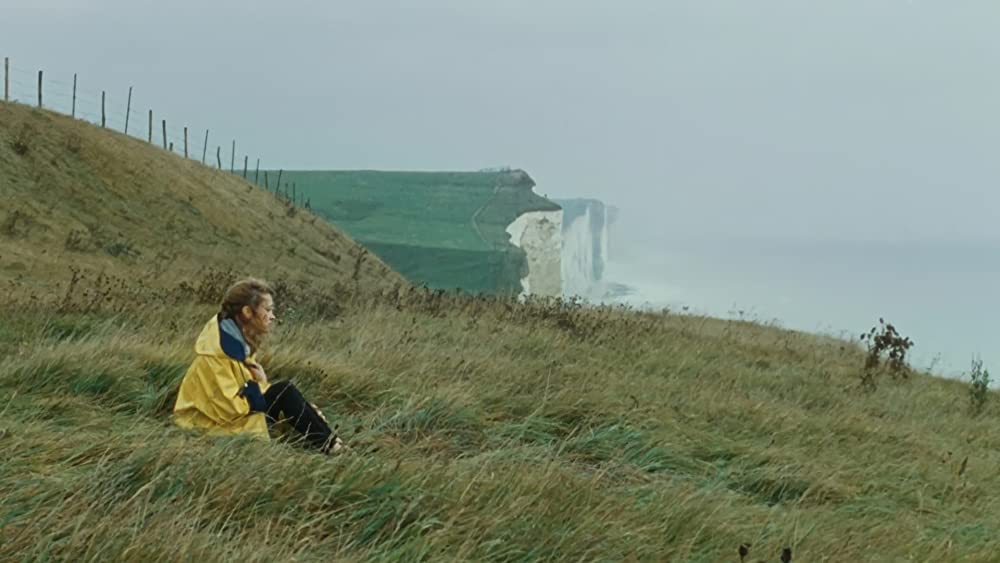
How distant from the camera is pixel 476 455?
187 inches

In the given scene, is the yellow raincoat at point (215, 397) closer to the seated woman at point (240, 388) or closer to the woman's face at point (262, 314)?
the seated woman at point (240, 388)

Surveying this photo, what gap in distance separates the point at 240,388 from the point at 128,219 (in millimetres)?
21080

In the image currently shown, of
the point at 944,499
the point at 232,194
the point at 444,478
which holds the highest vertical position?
the point at 232,194

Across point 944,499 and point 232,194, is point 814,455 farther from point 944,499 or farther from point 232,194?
point 232,194

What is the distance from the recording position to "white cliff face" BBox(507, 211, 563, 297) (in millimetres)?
48281

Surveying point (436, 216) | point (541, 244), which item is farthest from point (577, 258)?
point (436, 216)

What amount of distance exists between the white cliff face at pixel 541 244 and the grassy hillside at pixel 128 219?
14.2 meters

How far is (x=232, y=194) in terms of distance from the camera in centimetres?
3431

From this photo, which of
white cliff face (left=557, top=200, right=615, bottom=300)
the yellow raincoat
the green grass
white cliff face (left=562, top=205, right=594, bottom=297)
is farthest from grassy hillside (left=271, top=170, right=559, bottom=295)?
the yellow raincoat

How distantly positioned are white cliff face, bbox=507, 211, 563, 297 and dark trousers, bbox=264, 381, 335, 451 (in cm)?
4199

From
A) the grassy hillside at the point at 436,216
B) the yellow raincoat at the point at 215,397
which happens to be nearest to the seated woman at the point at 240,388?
the yellow raincoat at the point at 215,397

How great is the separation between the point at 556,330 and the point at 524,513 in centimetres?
692

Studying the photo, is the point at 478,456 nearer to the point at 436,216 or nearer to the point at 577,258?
the point at 436,216

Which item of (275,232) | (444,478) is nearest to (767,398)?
(444,478)
